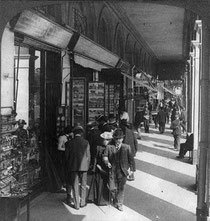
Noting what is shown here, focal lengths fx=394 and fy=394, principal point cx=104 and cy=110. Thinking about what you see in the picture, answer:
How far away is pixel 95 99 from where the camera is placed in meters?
10.3

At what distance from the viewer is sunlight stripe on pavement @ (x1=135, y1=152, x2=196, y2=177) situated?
404 inches

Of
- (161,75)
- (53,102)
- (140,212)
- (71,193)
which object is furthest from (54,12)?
(161,75)

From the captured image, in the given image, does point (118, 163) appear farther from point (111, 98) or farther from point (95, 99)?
point (111, 98)

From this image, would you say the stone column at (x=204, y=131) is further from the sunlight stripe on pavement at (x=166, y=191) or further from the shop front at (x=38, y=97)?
the shop front at (x=38, y=97)

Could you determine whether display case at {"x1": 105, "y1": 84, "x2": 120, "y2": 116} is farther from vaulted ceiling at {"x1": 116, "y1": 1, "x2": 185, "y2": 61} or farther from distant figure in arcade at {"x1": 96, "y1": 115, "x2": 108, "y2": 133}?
distant figure in arcade at {"x1": 96, "y1": 115, "x2": 108, "y2": 133}

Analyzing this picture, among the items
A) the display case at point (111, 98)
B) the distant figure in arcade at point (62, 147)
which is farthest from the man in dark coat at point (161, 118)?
the distant figure in arcade at point (62, 147)

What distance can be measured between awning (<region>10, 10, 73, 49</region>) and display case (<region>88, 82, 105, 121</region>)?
1.58m

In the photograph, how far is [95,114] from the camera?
10266 mm

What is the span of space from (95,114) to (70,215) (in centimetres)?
412

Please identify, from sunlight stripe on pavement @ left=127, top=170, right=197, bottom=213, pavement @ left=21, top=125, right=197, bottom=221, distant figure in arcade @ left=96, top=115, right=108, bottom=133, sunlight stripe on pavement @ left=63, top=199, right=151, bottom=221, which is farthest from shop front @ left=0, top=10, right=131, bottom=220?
sunlight stripe on pavement @ left=127, top=170, right=197, bottom=213

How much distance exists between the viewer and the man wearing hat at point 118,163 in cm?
670

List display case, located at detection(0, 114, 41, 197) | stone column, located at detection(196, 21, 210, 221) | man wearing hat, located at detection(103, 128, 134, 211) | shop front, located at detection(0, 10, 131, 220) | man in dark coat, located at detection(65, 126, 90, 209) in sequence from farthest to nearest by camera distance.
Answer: man in dark coat, located at detection(65, 126, 90, 209) < man wearing hat, located at detection(103, 128, 134, 211) < shop front, located at detection(0, 10, 131, 220) < display case, located at detection(0, 114, 41, 197) < stone column, located at detection(196, 21, 210, 221)

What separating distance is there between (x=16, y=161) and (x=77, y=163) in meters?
1.04

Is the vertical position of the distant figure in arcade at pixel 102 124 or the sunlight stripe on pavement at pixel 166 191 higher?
the distant figure in arcade at pixel 102 124
